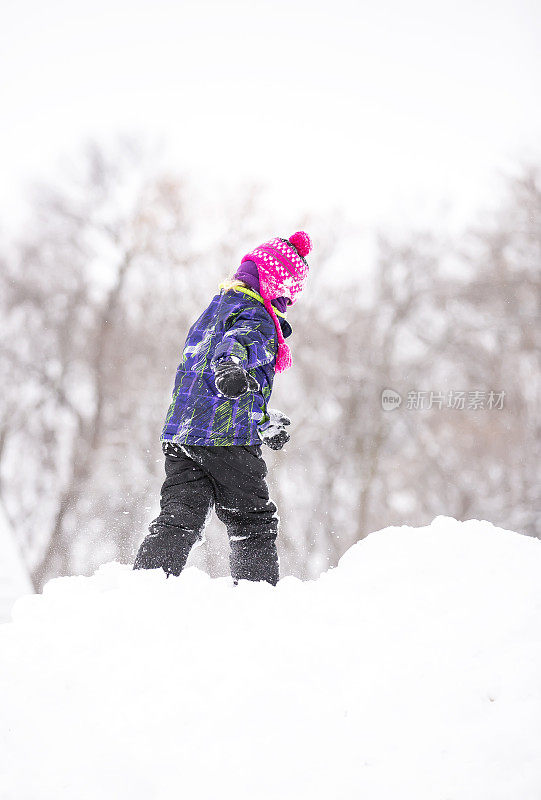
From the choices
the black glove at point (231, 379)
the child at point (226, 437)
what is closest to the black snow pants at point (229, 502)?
the child at point (226, 437)

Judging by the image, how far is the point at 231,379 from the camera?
203cm

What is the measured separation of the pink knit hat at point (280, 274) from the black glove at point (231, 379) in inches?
16.2

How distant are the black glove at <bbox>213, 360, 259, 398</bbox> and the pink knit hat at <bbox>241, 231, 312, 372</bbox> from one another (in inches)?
16.2

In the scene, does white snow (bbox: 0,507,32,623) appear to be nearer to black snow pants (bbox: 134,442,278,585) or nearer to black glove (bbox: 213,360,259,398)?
black snow pants (bbox: 134,442,278,585)

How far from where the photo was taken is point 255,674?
138 cm

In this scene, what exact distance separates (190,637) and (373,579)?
0.56m

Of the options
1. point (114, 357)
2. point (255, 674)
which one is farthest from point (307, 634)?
point (114, 357)

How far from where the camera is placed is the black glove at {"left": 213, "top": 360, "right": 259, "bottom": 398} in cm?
203

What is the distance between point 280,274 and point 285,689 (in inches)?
62.6

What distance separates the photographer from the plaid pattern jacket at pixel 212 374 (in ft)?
7.18

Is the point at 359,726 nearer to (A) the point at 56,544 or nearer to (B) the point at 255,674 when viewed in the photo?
(B) the point at 255,674

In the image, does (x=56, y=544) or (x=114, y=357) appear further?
(x=114, y=357)

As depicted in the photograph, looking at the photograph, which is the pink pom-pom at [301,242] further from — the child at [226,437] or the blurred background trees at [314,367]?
the blurred background trees at [314,367]

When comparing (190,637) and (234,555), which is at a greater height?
(234,555)
